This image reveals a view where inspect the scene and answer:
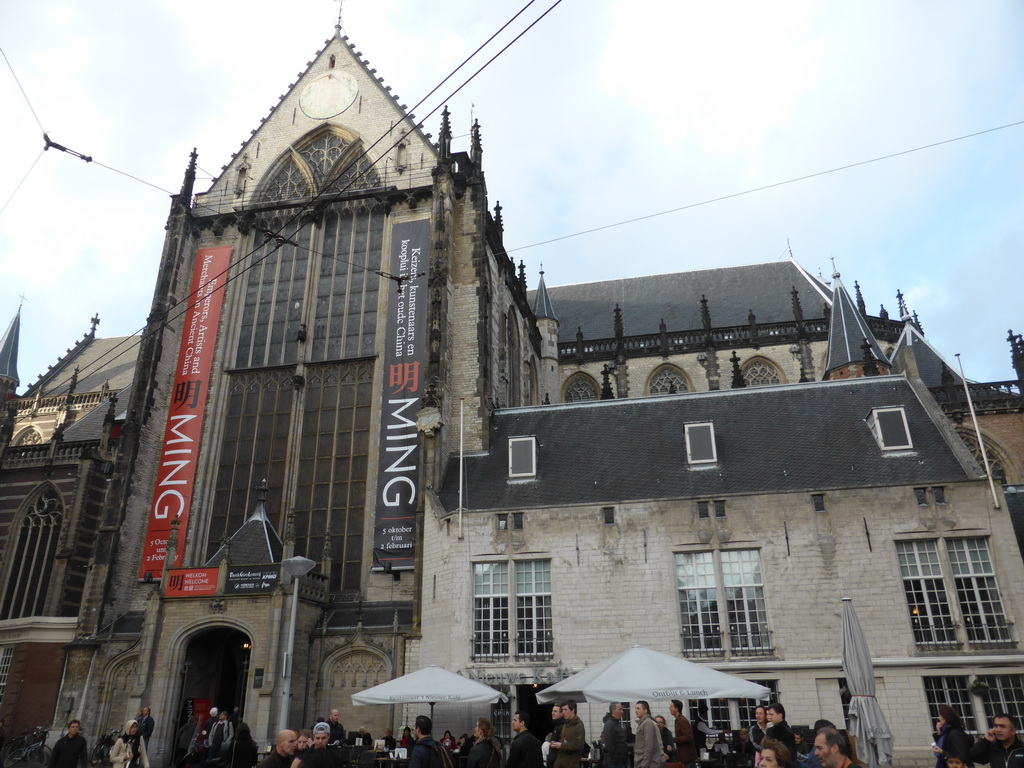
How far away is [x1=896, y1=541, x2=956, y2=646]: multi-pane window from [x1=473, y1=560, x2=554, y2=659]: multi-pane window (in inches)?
310

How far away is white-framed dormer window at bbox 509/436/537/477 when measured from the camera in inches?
824

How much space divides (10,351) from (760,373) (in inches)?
1481

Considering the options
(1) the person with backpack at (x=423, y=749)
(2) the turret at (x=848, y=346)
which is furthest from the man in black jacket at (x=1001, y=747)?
(2) the turret at (x=848, y=346)

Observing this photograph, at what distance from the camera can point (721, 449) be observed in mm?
20203

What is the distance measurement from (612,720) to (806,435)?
1287 cm

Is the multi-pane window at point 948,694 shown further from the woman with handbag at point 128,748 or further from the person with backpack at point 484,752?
the woman with handbag at point 128,748

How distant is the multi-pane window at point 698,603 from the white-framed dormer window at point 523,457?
4631 mm

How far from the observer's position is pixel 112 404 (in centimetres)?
2906

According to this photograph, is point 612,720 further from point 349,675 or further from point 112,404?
point 112,404

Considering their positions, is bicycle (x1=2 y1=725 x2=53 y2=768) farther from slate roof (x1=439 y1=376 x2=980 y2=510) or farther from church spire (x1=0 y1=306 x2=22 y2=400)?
church spire (x1=0 y1=306 x2=22 y2=400)

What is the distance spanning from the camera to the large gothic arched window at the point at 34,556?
27969 mm

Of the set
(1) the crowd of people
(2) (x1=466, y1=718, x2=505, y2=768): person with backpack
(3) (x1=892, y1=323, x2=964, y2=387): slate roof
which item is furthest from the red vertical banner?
(3) (x1=892, y1=323, x2=964, y2=387): slate roof

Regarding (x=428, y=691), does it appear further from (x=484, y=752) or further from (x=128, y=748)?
(x=484, y=752)

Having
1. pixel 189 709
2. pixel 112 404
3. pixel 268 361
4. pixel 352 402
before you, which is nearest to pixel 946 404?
pixel 352 402
